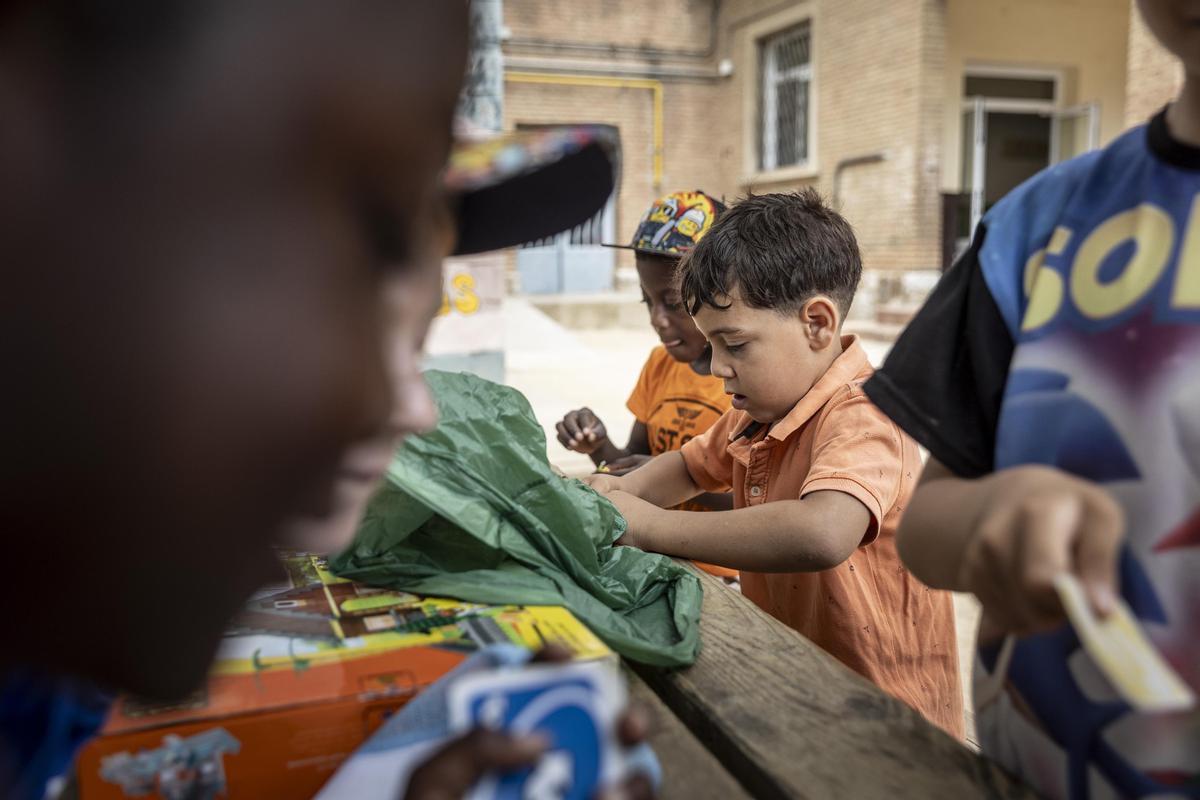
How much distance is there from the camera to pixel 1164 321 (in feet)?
2.39

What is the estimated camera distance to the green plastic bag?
1.13 m

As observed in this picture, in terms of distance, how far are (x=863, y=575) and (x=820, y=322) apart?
1.42 feet

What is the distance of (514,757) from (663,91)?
14.3m

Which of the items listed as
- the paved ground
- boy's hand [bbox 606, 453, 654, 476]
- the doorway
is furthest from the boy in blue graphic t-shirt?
the doorway

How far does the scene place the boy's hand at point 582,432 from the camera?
2.36 metres

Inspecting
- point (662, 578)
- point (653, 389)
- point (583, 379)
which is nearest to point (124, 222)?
point (662, 578)

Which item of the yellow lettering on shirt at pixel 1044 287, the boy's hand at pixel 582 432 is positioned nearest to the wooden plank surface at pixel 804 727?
the yellow lettering on shirt at pixel 1044 287

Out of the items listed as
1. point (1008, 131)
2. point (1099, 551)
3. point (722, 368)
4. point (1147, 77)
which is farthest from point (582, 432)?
point (1008, 131)

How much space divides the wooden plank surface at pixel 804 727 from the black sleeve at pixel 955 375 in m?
0.26

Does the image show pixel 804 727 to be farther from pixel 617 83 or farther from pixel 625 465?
pixel 617 83

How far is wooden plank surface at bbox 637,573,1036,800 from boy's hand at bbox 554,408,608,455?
1.20 meters

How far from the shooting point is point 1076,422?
78 centimetres

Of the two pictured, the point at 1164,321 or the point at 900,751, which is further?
the point at 900,751

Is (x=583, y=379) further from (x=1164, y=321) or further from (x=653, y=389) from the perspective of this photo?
(x=1164, y=321)
